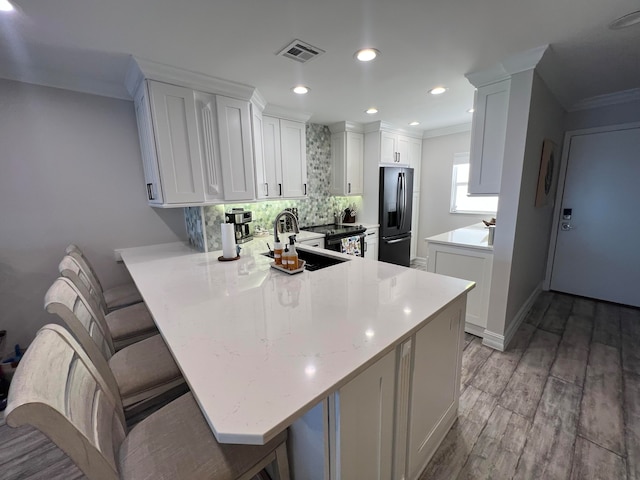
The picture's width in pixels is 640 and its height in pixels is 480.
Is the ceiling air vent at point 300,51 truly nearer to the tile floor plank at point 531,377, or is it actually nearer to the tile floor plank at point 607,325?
the tile floor plank at point 531,377

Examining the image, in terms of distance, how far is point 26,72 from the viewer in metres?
1.98

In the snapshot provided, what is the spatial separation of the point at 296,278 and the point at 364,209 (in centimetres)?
270


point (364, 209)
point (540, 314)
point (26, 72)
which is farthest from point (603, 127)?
Answer: point (26, 72)

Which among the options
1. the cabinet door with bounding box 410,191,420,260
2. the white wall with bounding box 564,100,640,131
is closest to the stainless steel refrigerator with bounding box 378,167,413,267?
the cabinet door with bounding box 410,191,420,260

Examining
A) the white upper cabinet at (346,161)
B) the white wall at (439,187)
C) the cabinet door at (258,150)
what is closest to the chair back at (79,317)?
the cabinet door at (258,150)

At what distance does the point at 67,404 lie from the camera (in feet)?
2.37

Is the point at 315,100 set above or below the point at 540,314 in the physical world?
above

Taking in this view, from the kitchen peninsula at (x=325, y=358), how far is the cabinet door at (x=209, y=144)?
2.87ft

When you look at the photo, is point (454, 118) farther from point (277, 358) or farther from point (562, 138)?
point (277, 358)

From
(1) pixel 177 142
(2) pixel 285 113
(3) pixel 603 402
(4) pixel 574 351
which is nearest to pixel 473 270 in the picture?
(4) pixel 574 351

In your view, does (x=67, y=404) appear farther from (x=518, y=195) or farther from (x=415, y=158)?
(x=415, y=158)

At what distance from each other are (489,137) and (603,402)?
2108 millimetres

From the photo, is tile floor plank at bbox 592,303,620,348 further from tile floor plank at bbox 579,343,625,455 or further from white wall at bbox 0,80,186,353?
white wall at bbox 0,80,186,353

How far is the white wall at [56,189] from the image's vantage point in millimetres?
2070
